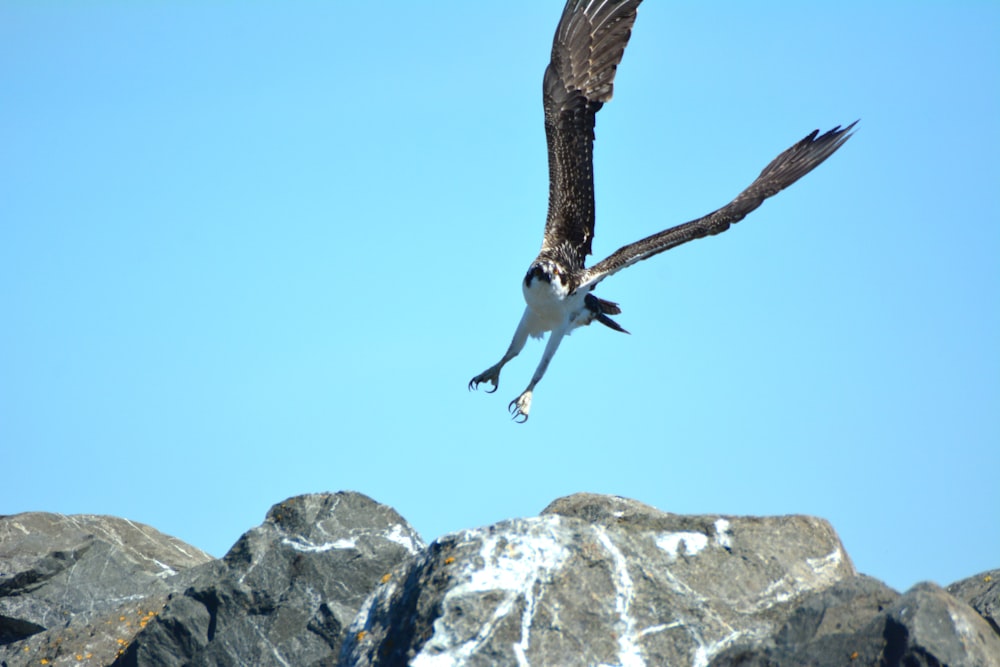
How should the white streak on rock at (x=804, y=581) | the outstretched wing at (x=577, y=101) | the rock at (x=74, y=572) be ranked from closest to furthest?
1. the white streak on rock at (x=804, y=581)
2. the rock at (x=74, y=572)
3. the outstretched wing at (x=577, y=101)

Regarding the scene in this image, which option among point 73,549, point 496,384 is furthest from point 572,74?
point 73,549

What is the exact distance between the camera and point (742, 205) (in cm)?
1367

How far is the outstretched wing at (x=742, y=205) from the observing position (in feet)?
43.4

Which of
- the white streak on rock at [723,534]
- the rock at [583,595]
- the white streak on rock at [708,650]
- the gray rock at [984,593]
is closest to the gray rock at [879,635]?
the white streak on rock at [708,650]

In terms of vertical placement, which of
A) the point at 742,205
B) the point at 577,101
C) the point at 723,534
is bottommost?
the point at 723,534

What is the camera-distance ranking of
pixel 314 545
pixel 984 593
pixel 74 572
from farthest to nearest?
pixel 74 572, pixel 314 545, pixel 984 593

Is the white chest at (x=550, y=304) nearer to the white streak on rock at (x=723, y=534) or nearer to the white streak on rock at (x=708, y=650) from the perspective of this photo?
the white streak on rock at (x=723, y=534)

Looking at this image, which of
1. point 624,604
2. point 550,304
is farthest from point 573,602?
point 550,304

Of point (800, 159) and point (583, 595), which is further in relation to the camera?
point (800, 159)

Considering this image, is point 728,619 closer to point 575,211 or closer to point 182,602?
point 182,602

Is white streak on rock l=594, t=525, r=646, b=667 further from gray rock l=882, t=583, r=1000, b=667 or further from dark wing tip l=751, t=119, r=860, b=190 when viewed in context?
dark wing tip l=751, t=119, r=860, b=190

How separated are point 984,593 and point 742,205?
18.4 feet

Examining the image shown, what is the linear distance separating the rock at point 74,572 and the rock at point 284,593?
113 cm

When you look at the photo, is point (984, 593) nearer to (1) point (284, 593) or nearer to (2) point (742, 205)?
(1) point (284, 593)
